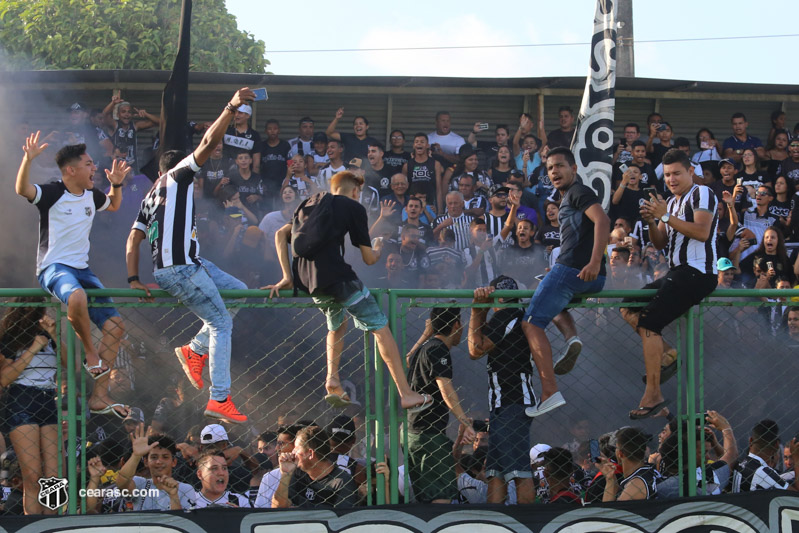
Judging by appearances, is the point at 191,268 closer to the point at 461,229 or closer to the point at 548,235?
the point at 461,229

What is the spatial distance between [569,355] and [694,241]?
117cm

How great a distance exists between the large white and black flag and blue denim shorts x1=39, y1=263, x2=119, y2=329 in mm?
5586

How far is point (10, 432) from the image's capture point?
6.15 m

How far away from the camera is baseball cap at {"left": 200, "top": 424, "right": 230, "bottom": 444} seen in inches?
295

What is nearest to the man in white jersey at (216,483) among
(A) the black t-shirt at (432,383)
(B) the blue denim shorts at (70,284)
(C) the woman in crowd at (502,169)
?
(B) the blue denim shorts at (70,284)

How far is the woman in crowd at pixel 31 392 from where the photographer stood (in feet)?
19.9

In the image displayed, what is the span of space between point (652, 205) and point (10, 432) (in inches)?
179

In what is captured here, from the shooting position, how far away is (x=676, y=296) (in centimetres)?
625

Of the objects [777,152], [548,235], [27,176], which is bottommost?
[548,235]

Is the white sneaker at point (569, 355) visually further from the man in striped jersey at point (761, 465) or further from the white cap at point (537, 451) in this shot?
the man in striped jersey at point (761, 465)

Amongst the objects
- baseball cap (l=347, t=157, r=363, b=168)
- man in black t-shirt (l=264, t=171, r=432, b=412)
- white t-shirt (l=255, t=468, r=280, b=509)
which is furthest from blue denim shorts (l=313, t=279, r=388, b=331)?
baseball cap (l=347, t=157, r=363, b=168)

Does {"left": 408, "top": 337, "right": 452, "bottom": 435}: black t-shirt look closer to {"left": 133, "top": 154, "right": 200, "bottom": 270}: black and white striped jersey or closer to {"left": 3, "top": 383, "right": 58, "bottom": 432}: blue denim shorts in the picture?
{"left": 133, "top": 154, "right": 200, "bottom": 270}: black and white striped jersey

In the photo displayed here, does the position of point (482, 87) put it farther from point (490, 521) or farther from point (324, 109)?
point (490, 521)

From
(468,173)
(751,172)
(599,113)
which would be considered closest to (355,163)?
(468,173)
